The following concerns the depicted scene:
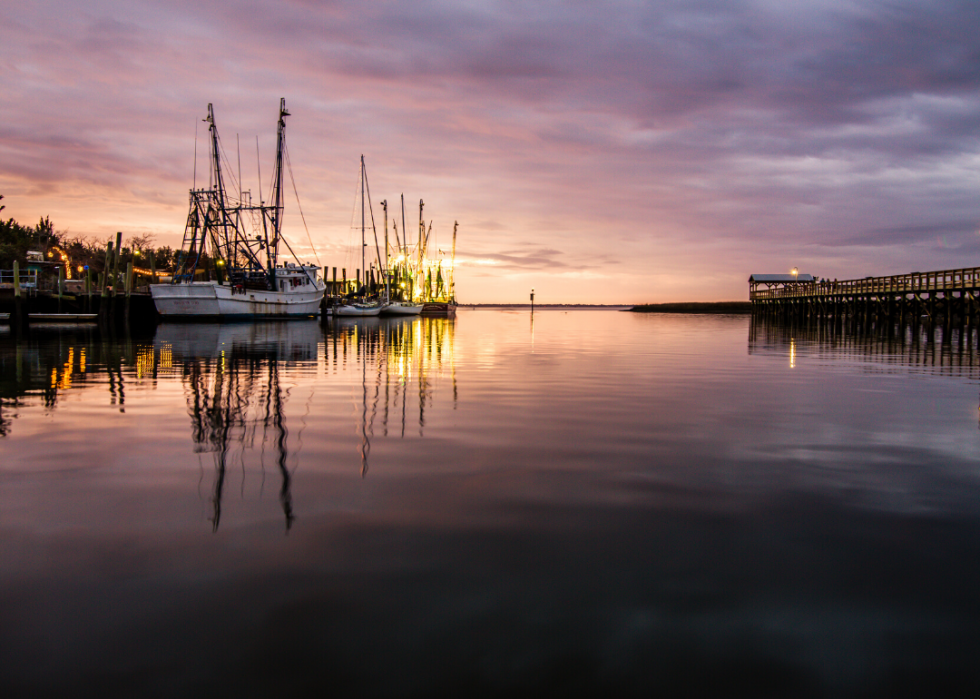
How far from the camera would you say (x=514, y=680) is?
10.5 feet

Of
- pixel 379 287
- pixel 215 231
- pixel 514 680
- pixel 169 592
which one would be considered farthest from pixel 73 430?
pixel 379 287

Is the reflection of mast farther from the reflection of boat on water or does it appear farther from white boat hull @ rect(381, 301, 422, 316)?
white boat hull @ rect(381, 301, 422, 316)

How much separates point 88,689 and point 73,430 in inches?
282

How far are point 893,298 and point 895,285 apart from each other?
144 cm

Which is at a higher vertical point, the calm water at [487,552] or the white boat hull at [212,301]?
the white boat hull at [212,301]

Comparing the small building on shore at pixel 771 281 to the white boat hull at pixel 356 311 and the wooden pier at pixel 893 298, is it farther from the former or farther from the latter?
the white boat hull at pixel 356 311

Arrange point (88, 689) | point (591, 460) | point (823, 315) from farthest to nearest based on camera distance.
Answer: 1. point (823, 315)
2. point (591, 460)
3. point (88, 689)

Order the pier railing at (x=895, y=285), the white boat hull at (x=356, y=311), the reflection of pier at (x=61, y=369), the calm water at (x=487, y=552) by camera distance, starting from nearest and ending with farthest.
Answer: the calm water at (x=487, y=552) < the reflection of pier at (x=61, y=369) < the pier railing at (x=895, y=285) < the white boat hull at (x=356, y=311)

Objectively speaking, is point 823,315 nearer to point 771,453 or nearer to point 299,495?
point 771,453

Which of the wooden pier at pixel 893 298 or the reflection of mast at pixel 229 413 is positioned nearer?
the reflection of mast at pixel 229 413

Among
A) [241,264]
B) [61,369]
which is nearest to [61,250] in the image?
[241,264]

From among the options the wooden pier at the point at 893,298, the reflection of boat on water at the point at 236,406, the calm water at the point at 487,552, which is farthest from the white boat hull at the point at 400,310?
the calm water at the point at 487,552

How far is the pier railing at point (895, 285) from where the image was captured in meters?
40.4

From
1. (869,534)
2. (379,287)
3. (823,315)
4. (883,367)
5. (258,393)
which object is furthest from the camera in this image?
(379,287)
